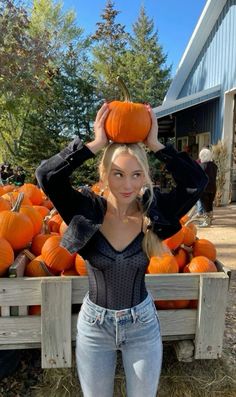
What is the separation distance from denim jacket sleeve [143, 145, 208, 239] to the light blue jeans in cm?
42

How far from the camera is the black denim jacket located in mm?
1677

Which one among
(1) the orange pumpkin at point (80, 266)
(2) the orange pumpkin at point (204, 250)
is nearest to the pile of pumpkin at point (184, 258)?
(2) the orange pumpkin at point (204, 250)

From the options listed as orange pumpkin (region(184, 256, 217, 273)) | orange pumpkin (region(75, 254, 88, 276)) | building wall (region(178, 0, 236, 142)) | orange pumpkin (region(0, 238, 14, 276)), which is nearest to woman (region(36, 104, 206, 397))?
orange pumpkin (region(75, 254, 88, 276))

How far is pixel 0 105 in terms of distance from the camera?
20.6 meters

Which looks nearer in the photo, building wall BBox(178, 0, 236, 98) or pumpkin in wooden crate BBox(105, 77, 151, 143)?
pumpkin in wooden crate BBox(105, 77, 151, 143)

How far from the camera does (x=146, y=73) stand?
31.5 meters

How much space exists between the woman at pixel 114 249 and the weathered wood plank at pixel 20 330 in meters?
A: 0.55

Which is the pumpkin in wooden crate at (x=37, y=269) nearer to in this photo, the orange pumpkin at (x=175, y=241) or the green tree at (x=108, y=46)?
the orange pumpkin at (x=175, y=241)

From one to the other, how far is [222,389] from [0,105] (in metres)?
20.5

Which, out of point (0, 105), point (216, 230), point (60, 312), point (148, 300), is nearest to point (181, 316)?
point (148, 300)

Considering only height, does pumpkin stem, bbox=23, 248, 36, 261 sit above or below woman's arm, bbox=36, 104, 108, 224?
below

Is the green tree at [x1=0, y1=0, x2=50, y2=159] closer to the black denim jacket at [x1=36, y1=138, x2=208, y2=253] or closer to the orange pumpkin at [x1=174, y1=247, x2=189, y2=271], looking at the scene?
the orange pumpkin at [x1=174, y1=247, x2=189, y2=271]

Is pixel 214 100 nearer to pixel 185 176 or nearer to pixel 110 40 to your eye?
pixel 185 176

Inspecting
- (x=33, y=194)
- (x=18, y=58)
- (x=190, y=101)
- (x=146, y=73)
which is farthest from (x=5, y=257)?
(x=146, y=73)
